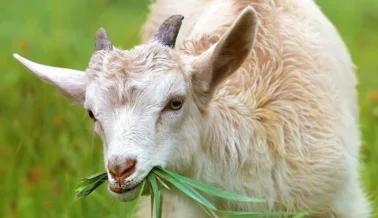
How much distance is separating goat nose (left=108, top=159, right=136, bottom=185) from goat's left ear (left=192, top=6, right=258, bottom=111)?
75 cm

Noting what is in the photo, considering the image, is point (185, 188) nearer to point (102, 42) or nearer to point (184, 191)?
point (184, 191)

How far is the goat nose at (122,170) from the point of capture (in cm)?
564

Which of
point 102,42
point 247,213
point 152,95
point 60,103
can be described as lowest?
point 247,213

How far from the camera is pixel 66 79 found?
6.49 meters

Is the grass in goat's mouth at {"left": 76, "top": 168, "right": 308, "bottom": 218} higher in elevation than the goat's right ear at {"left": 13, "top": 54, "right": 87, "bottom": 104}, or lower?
lower

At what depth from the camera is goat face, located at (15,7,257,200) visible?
5754mm

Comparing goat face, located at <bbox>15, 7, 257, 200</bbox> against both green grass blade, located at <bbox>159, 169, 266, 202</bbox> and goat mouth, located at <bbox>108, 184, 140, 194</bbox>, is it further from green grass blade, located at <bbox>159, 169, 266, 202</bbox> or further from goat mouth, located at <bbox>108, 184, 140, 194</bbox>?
green grass blade, located at <bbox>159, 169, 266, 202</bbox>

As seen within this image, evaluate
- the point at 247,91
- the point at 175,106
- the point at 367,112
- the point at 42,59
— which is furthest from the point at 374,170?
the point at 42,59

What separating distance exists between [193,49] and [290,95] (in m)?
0.66

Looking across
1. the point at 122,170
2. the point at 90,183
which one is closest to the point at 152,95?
the point at 122,170

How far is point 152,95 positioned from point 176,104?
20cm

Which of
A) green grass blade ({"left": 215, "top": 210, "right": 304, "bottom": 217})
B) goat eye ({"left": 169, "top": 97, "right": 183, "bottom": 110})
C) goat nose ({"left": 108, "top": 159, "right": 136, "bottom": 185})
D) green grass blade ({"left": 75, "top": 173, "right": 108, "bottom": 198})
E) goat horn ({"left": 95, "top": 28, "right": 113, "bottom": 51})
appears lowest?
green grass blade ({"left": 215, "top": 210, "right": 304, "bottom": 217})

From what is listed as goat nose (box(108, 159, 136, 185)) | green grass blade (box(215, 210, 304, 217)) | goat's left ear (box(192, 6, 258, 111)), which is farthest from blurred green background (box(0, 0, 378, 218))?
green grass blade (box(215, 210, 304, 217))

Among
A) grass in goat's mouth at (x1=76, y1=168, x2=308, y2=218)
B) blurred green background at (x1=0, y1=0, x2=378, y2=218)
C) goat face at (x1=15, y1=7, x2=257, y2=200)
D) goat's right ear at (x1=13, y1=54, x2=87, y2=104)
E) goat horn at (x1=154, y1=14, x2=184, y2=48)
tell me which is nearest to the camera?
goat face at (x1=15, y1=7, x2=257, y2=200)
